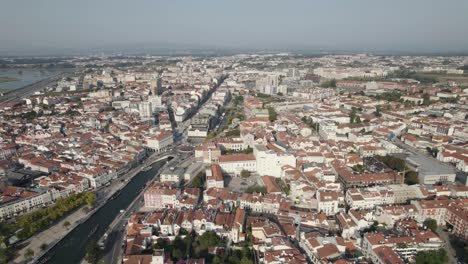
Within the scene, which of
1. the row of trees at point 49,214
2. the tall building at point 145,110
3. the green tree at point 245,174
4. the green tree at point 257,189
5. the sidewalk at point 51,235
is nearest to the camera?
the sidewalk at point 51,235

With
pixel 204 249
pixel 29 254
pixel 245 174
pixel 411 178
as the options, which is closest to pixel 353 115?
pixel 411 178

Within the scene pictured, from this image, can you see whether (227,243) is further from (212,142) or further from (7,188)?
A: (7,188)

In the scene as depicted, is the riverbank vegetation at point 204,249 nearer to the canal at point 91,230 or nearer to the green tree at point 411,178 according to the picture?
the canal at point 91,230

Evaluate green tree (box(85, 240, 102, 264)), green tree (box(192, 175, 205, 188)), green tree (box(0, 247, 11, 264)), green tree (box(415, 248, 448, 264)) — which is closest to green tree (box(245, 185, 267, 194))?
green tree (box(192, 175, 205, 188))

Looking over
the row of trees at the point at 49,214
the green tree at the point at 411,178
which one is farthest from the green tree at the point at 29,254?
the green tree at the point at 411,178

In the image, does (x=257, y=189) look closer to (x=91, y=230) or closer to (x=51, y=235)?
(x=91, y=230)

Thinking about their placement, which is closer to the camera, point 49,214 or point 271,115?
point 49,214
